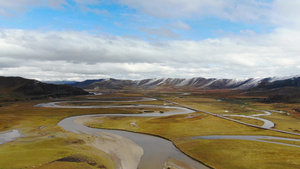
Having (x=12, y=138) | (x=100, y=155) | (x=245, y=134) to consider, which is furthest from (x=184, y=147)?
(x=12, y=138)

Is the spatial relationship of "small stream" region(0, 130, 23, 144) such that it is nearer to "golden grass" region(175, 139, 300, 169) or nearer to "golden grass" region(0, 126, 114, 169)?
"golden grass" region(0, 126, 114, 169)

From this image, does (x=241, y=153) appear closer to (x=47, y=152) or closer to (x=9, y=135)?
(x=47, y=152)

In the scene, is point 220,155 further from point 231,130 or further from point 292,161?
point 231,130

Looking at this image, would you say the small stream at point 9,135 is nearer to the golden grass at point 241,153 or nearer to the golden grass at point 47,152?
the golden grass at point 47,152

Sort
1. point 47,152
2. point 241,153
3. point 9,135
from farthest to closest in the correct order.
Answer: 1. point 9,135
2. point 241,153
3. point 47,152

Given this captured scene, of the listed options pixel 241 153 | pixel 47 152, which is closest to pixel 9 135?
pixel 47 152

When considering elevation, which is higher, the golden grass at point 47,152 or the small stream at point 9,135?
the golden grass at point 47,152

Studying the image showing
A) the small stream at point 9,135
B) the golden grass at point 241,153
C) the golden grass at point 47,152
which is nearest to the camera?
the golden grass at point 47,152

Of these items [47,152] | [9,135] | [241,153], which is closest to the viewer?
[47,152]

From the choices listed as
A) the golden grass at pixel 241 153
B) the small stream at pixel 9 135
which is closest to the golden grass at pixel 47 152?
the small stream at pixel 9 135

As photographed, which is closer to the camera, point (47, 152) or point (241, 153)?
point (47, 152)

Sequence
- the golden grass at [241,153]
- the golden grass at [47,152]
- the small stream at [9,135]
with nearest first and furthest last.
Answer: the golden grass at [47,152] < the golden grass at [241,153] < the small stream at [9,135]
